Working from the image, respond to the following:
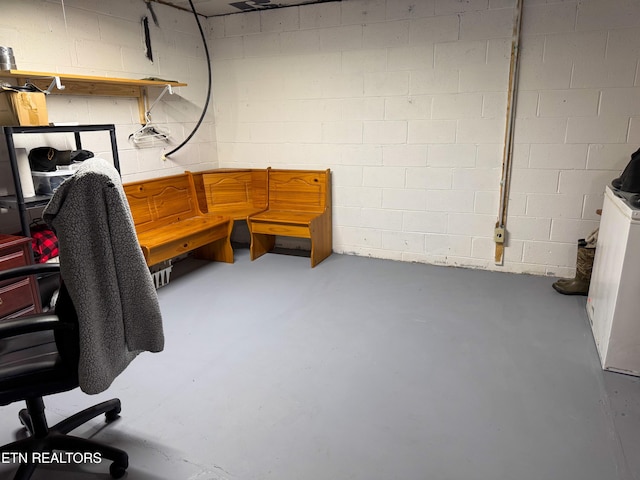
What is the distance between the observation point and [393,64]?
378cm

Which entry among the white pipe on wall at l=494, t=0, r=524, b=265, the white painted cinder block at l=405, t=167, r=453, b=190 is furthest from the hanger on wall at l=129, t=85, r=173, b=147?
the white pipe on wall at l=494, t=0, r=524, b=265

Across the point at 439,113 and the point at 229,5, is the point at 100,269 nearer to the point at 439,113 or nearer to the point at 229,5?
the point at 439,113

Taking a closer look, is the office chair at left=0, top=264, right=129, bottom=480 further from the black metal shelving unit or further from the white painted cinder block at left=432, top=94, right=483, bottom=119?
the white painted cinder block at left=432, top=94, right=483, bottom=119

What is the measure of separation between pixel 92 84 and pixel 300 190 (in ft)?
6.42

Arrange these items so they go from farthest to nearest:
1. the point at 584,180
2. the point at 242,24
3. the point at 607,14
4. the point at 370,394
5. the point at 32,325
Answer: the point at 242,24 → the point at 584,180 → the point at 607,14 → the point at 370,394 → the point at 32,325

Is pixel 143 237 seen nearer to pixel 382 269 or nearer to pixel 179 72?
pixel 179 72

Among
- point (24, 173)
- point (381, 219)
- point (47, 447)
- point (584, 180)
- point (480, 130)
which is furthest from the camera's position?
point (381, 219)

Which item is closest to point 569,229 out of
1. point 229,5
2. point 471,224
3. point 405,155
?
point 471,224

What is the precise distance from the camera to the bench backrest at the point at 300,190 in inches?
165

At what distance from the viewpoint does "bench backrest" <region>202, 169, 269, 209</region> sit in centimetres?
431

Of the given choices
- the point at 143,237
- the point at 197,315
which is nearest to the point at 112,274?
the point at 197,315

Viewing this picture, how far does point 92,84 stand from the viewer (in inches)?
128

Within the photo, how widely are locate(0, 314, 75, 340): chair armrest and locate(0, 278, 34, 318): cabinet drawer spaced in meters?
1.24

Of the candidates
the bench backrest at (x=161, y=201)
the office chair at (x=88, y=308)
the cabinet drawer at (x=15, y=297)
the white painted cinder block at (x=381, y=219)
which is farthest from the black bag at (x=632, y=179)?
the cabinet drawer at (x=15, y=297)
